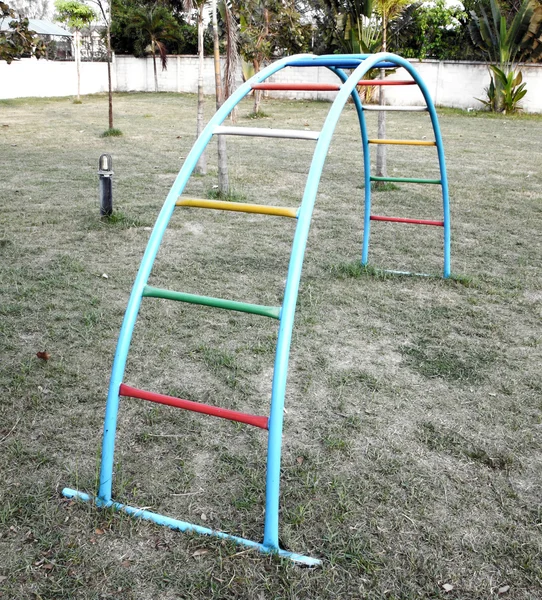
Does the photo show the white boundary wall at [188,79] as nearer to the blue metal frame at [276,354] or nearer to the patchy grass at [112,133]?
the patchy grass at [112,133]

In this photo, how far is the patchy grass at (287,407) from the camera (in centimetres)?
182

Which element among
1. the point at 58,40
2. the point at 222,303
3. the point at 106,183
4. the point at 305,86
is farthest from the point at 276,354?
the point at 58,40

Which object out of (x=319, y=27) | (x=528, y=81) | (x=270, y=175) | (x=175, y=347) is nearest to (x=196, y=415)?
(x=175, y=347)

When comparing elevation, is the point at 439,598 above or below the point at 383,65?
below

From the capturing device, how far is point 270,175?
743 centimetres

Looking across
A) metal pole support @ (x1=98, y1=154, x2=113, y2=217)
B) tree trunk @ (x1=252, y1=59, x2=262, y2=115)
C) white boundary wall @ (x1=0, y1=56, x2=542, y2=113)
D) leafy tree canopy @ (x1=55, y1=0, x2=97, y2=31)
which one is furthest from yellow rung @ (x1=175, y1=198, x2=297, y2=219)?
leafy tree canopy @ (x1=55, y1=0, x2=97, y2=31)

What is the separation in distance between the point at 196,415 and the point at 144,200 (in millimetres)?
3908

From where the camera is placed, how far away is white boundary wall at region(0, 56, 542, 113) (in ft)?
52.4

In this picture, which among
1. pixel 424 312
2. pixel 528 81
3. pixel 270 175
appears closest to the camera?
pixel 424 312

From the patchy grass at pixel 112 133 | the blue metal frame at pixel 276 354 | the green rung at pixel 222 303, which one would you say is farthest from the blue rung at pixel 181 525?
the patchy grass at pixel 112 133

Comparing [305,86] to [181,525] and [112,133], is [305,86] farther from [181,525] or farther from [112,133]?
[112,133]

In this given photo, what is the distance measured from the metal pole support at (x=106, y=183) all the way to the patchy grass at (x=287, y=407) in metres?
0.11

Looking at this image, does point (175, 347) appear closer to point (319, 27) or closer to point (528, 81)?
point (528, 81)

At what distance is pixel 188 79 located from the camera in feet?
72.9
